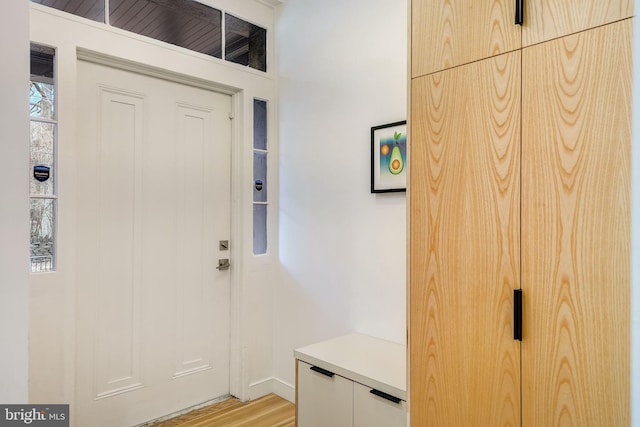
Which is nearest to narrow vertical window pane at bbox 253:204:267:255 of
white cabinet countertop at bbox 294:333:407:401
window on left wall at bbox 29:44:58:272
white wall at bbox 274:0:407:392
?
white wall at bbox 274:0:407:392

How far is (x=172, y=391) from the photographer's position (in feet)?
8.45

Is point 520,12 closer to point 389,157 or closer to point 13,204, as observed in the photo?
point 389,157

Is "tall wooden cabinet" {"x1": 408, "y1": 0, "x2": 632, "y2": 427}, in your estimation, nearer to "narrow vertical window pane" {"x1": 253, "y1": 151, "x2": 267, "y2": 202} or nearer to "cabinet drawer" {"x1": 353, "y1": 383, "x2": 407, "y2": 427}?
"cabinet drawer" {"x1": 353, "y1": 383, "x2": 407, "y2": 427}

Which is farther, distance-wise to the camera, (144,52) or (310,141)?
(310,141)

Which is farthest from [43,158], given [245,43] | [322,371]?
[322,371]

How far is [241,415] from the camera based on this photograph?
2.59 metres

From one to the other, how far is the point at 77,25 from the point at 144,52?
35cm

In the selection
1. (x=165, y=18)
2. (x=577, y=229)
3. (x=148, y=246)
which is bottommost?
(x=148, y=246)

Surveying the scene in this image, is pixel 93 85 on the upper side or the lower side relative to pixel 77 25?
lower

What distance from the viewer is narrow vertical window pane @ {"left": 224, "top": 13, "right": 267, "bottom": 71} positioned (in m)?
2.75

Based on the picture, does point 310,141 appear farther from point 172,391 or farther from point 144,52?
point 172,391

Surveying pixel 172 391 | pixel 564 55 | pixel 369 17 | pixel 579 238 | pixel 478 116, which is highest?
pixel 369 17

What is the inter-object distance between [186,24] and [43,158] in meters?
1.16

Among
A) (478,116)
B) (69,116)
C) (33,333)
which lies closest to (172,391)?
(33,333)
